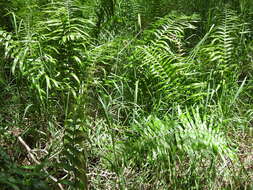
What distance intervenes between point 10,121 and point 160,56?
99cm

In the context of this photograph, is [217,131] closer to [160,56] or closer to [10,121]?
[160,56]

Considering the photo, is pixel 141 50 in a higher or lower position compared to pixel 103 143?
higher

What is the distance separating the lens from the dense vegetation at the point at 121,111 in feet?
5.36

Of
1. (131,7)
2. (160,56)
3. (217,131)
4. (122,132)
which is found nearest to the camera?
(217,131)

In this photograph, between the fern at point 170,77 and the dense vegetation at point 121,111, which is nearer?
the dense vegetation at point 121,111

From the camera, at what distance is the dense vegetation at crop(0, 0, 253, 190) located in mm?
1635

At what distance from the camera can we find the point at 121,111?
86.0 inches

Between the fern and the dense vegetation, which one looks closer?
the dense vegetation

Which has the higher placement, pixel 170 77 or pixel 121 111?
pixel 170 77

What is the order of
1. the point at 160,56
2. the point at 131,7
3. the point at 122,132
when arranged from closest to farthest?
the point at 122,132
the point at 160,56
the point at 131,7

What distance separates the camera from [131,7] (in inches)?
115

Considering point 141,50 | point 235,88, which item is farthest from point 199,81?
point 141,50

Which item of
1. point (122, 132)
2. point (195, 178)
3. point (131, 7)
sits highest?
point (131, 7)

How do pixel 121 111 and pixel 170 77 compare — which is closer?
pixel 170 77
